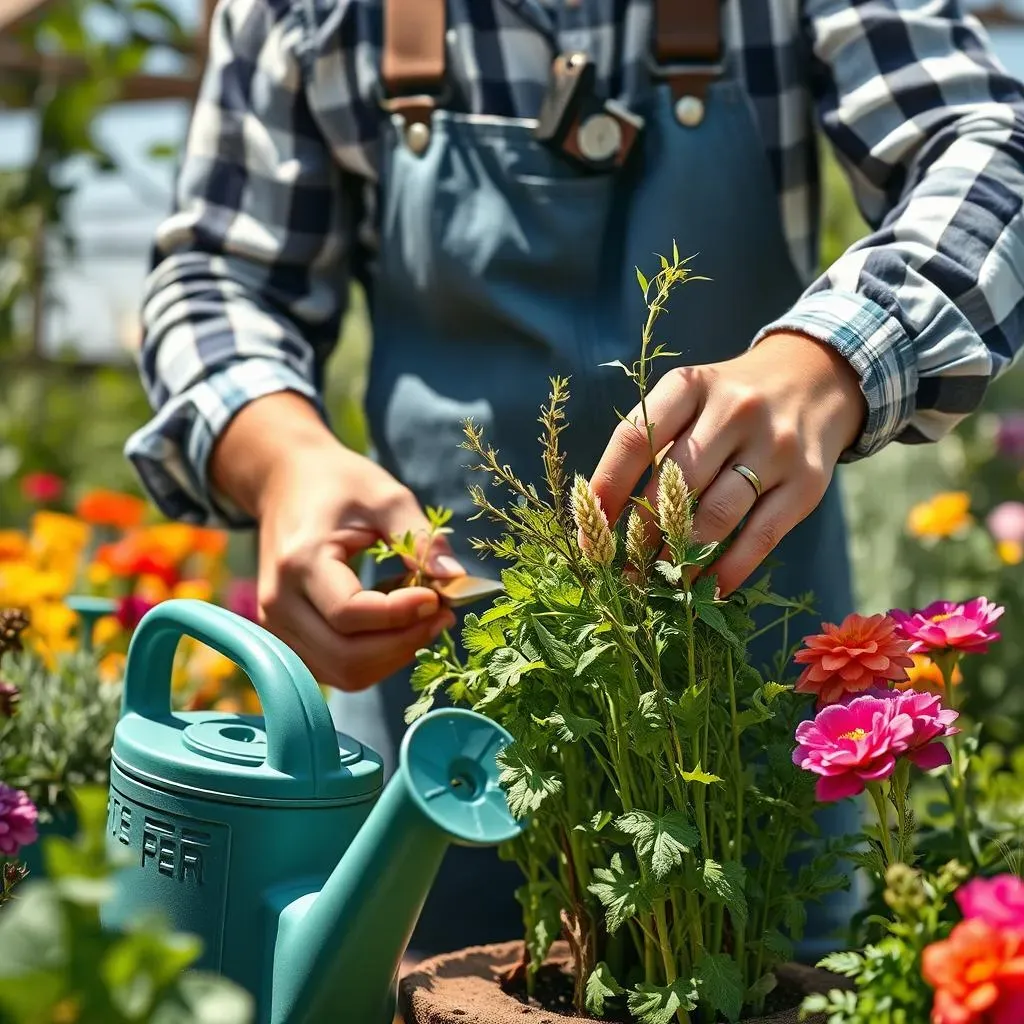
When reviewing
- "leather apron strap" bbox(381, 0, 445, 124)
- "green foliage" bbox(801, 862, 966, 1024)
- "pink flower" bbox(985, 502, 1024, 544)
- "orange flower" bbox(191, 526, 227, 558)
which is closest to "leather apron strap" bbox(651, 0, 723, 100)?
"leather apron strap" bbox(381, 0, 445, 124)

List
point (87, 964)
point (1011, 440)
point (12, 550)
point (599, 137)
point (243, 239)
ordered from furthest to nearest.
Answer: point (1011, 440) < point (12, 550) < point (243, 239) < point (599, 137) < point (87, 964)

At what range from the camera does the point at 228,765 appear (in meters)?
0.67

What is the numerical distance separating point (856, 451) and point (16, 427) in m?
2.54

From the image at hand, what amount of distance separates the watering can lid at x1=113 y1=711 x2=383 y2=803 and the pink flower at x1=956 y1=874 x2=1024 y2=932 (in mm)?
328

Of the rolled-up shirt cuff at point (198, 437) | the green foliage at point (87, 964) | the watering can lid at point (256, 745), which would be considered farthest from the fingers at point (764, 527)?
the rolled-up shirt cuff at point (198, 437)

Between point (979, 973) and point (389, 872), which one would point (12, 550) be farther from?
point (979, 973)

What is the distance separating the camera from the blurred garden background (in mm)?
2186

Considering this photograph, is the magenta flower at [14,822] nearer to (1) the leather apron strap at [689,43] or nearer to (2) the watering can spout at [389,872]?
(2) the watering can spout at [389,872]

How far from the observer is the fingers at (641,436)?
0.69 metres

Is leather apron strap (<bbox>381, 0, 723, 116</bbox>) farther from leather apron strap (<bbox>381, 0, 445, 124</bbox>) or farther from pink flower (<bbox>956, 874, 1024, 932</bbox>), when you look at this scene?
pink flower (<bbox>956, 874, 1024, 932</bbox>)

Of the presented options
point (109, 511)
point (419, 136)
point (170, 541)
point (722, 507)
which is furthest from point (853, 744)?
point (109, 511)

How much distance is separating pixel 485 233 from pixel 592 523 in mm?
530

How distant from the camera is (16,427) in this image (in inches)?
117

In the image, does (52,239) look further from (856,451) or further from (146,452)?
(856,451)
